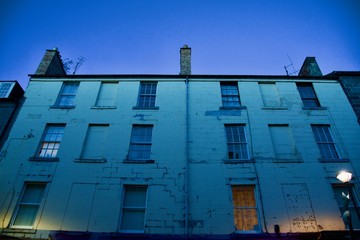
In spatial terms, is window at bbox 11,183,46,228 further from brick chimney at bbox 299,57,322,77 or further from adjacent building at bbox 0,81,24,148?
brick chimney at bbox 299,57,322,77

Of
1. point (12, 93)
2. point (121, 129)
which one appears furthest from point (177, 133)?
point (12, 93)

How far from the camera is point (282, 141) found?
12133 mm

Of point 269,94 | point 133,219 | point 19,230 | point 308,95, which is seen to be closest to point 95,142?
point 133,219

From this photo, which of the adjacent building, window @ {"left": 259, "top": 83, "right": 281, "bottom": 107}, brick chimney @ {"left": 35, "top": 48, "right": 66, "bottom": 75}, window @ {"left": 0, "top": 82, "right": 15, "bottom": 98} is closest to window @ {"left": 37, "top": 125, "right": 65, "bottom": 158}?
the adjacent building

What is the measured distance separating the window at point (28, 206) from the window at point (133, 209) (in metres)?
4.23

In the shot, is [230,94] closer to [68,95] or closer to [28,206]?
[68,95]

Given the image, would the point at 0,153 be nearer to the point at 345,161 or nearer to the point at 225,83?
the point at 225,83

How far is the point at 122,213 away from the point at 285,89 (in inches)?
501

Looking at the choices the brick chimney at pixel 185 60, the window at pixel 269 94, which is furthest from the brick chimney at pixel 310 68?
the brick chimney at pixel 185 60

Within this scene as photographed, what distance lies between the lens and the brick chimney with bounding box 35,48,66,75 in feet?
50.6

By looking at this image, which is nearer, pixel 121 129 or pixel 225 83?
pixel 121 129

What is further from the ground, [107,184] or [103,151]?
[103,151]

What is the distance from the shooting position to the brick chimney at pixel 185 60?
15.4m

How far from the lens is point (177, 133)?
12.2 m
